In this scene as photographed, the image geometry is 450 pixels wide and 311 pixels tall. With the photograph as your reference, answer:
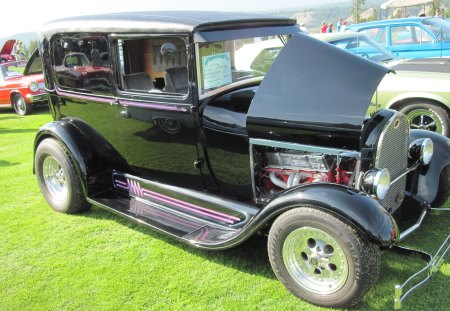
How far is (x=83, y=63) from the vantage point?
4168 millimetres

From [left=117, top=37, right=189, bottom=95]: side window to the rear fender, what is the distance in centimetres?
134

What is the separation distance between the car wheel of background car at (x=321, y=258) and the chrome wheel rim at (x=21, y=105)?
9951 millimetres

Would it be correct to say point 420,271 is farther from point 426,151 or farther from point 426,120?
point 426,120

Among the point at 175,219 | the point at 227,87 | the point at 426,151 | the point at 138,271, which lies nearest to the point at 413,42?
the point at 426,151

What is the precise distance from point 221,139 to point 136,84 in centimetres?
112

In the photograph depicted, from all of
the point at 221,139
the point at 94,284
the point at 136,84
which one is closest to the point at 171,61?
the point at 136,84

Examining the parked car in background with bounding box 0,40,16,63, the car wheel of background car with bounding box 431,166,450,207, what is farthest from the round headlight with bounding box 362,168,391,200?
the parked car in background with bounding box 0,40,16,63

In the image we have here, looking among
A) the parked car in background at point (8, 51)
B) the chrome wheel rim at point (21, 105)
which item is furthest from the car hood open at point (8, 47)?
the chrome wheel rim at point (21, 105)

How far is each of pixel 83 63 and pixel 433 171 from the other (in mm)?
3441

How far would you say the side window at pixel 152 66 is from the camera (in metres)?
3.53

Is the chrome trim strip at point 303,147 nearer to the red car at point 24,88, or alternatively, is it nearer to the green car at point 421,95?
the green car at point 421,95

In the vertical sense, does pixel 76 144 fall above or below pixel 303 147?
below

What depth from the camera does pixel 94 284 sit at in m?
3.31

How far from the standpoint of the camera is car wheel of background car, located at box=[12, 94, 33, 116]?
10953 mm
